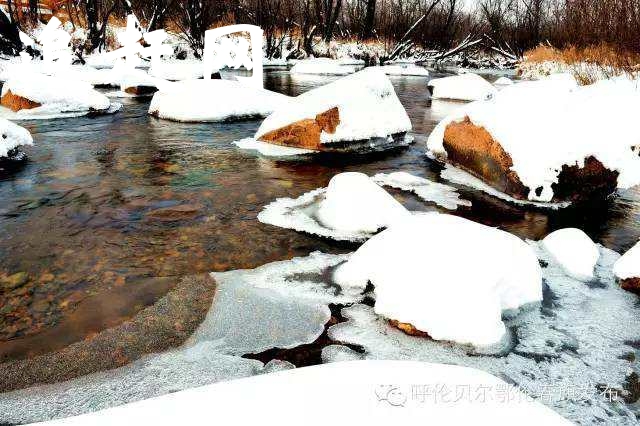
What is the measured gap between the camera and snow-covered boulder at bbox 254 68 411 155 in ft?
19.1

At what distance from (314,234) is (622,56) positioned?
26.5ft

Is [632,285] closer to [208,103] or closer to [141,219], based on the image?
[141,219]

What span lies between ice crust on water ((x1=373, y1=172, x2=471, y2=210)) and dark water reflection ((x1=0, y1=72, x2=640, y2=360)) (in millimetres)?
149

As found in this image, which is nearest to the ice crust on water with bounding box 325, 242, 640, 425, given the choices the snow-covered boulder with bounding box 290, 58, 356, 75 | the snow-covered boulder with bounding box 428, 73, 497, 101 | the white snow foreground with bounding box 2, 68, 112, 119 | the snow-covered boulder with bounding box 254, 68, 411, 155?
the snow-covered boulder with bounding box 254, 68, 411, 155

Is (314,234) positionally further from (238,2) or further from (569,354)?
(238,2)

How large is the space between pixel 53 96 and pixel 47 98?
0.11 meters

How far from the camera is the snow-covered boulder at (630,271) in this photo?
8.76 ft

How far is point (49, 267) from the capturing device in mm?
2867

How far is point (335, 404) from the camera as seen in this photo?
1.16m

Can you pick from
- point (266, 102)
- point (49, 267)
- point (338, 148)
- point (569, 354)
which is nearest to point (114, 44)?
point (266, 102)

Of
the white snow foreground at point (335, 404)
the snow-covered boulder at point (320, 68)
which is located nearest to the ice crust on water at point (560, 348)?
the white snow foreground at point (335, 404)

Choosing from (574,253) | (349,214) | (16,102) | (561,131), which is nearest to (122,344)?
(349,214)

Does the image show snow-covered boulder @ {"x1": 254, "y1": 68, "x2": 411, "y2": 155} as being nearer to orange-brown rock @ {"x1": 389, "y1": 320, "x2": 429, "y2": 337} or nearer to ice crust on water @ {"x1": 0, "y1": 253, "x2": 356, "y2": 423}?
ice crust on water @ {"x1": 0, "y1": 253, "x2": 356, "y2": 423}

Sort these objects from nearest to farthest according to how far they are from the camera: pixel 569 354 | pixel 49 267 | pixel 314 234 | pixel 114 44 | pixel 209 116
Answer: pixel 569 354, pixel 49 267, pixel 314 234, pixel 209 116, pixel 114 44
